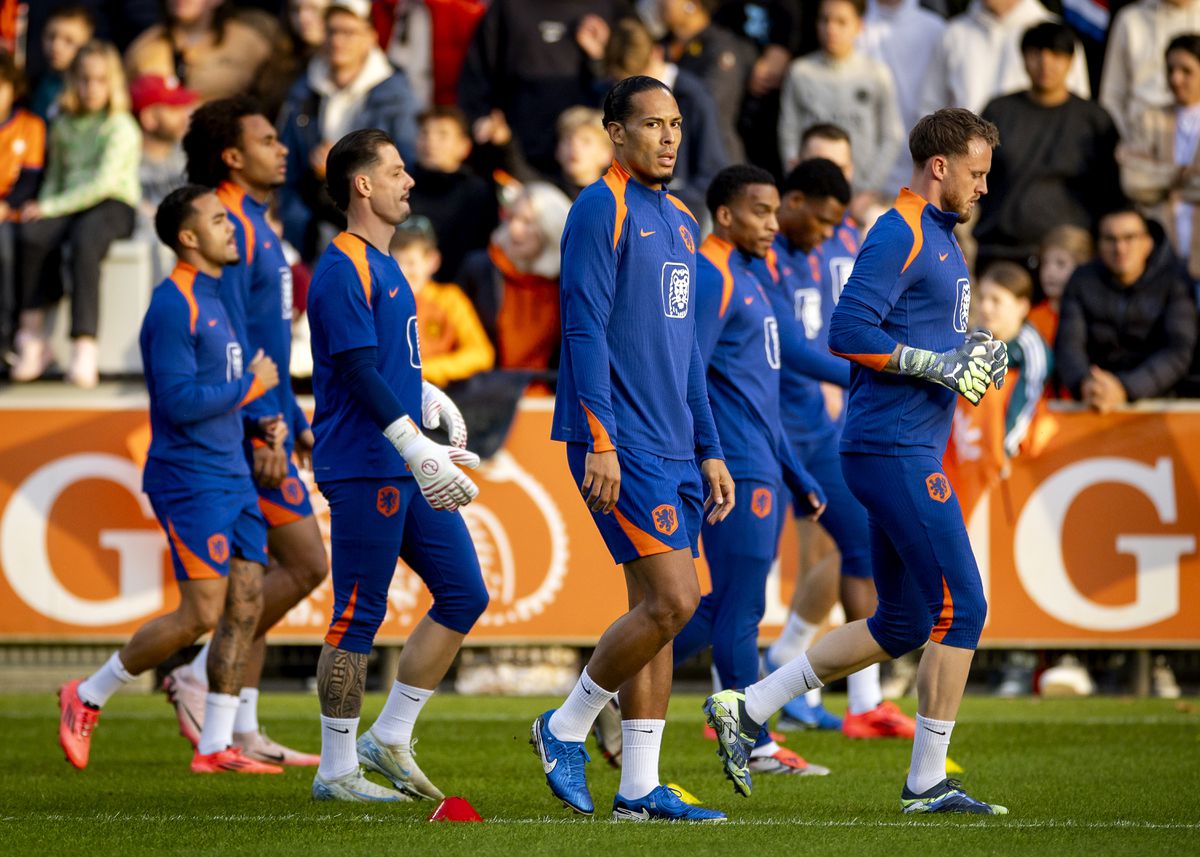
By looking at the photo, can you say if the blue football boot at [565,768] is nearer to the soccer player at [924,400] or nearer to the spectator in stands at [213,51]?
the soccer player at [924,400]

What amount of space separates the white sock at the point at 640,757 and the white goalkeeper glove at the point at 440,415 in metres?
1.37

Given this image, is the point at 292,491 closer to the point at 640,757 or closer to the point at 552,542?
the point at 640,757

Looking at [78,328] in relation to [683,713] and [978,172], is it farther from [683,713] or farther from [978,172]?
[978,172]

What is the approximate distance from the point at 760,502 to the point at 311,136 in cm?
645

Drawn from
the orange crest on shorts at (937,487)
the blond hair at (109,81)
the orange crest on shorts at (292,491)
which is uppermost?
the blond hair at (109,81)

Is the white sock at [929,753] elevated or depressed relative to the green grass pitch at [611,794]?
elevated

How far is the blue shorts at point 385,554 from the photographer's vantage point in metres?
6.89

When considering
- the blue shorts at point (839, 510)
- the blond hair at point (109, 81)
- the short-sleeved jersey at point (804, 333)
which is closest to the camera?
the short-sleeved jersey at point (804, 333)

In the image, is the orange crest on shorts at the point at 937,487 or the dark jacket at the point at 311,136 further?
the dark jacket at the point at 311,136

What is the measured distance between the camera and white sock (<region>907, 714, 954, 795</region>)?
655 centimetres

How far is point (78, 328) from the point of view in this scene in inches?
475

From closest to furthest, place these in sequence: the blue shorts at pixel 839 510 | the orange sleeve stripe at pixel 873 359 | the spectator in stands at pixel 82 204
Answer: the orange sleeve stripe at pixel 873 359
the blue shorts at pixel 839 510
the spectator in stands at pixel 82 204

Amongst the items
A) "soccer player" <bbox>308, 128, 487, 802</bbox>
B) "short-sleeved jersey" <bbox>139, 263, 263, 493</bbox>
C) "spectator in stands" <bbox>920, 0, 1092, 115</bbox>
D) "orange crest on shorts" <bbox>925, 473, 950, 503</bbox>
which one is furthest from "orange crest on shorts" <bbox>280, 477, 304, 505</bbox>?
"spectator in stands" <bbox>920, 0, 1092, 115</bbox>

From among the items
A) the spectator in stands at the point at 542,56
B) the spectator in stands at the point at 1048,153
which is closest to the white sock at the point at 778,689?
the spectator in stands at the point at 1048,153
